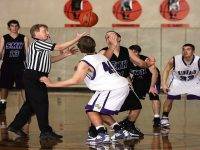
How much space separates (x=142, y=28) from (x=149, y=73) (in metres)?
6.20

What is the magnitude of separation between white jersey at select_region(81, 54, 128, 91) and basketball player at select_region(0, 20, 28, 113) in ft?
13.2

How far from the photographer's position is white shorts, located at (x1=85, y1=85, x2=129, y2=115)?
7.50 m

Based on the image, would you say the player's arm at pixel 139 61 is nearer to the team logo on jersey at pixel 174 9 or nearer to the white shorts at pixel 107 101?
the white shorts at pixel 107 101

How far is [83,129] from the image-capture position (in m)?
9.18

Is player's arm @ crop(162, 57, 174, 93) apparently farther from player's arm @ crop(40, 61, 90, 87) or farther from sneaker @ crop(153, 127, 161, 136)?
player's arm @ crop(40, 61, 90, 87)

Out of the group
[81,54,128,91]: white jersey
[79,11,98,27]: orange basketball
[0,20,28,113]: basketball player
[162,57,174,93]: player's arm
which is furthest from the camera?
[79,11,98,27]: orange basketball

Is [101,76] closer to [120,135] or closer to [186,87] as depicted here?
[120,135]

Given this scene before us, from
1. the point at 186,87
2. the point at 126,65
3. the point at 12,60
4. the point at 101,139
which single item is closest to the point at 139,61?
the point at 126,65

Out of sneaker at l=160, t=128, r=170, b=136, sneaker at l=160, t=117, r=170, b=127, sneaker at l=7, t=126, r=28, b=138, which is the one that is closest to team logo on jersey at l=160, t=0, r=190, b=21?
sneaker at l=160, t=117, r=170, b=127

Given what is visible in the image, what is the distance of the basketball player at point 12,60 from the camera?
11.3 meters

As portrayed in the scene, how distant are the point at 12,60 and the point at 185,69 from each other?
11.7 ft

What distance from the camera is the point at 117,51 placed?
324 inches

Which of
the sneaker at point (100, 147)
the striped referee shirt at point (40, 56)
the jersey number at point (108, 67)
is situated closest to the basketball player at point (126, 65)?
the jersey number at point (108, 67)

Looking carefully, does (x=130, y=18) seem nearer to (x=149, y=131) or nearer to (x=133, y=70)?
(x=133, y=70)
